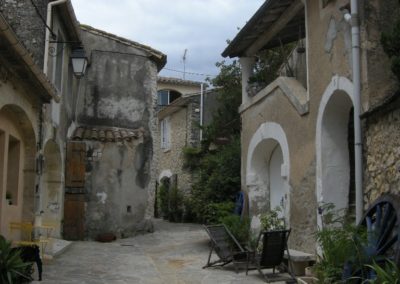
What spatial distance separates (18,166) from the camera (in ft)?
30.3

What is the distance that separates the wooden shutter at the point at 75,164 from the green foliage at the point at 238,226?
5.33 metres

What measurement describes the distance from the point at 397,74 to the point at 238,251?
14.8 ft

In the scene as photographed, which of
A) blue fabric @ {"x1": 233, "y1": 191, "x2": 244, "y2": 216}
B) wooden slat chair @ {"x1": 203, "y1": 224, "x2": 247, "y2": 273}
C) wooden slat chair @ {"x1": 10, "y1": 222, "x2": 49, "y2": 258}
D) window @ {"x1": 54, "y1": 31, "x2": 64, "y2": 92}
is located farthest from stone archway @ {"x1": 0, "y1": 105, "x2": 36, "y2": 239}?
blue fabric @ {"x1": 233, "y1": 191, "x2": 244, "y2": 216}

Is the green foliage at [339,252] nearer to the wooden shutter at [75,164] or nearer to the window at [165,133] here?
the wooden shutter at [75,164]

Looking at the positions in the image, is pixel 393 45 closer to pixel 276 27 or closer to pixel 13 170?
pixel 276 27

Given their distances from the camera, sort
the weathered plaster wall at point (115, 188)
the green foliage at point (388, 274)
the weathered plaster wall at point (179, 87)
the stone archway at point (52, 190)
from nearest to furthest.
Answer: the green foliage at point (388, 274) → the stone archway at point (52, 190) → the weathered plaster wall at point (115, 188) → the weathered plaster wall at point (179, 87)

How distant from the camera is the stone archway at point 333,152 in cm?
782

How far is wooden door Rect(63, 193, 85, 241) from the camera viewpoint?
14.1 meters

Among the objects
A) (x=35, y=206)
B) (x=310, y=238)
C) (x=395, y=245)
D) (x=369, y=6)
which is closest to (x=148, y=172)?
(x=35, y=206)

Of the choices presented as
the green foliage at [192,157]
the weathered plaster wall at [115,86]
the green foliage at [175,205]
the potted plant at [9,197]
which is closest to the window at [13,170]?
the potted plant at [9,197]

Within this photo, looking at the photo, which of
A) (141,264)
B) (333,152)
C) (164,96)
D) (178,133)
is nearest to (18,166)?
(141,264)

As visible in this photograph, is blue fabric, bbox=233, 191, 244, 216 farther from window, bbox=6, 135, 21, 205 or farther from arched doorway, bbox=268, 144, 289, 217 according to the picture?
window, bbox=6, 135, 21, 205

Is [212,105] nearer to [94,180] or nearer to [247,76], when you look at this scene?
[94,180]

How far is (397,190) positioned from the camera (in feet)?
18.6
